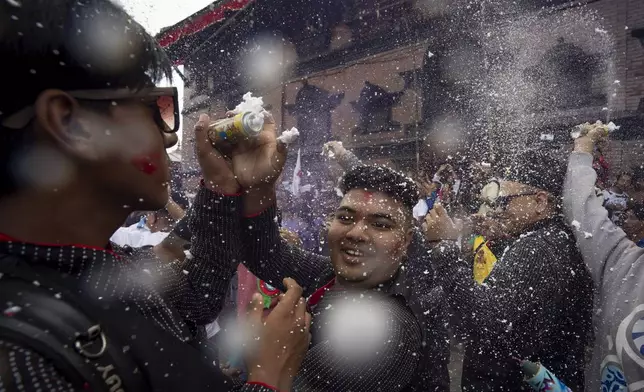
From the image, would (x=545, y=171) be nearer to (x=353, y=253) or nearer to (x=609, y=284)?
(x=609, y=284)

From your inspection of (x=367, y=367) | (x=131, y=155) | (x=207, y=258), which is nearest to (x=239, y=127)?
(x=207, y=258)

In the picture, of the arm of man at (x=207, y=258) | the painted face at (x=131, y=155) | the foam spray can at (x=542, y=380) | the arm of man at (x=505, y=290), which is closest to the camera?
the painted face at (x=131, y=155)

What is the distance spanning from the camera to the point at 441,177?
743 cm

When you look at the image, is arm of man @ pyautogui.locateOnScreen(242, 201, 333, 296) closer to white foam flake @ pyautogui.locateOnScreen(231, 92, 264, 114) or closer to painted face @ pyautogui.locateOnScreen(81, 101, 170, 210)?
white foam flake @ pyautogui.locateOnScreen(231, 92, 264, 114)

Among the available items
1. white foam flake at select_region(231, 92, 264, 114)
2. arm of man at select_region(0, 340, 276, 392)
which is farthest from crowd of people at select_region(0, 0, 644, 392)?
white foam flake at select_region(231, 92, 264, 114)

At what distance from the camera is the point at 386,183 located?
7.23 ft

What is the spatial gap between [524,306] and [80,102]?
2.18 meters

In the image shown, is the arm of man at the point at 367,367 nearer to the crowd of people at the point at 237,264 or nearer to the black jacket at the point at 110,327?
the crowd of people at the point at 237,264

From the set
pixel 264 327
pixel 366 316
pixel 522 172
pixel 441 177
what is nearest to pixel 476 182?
pixel 441 177

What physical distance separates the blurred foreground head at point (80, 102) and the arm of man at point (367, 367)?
834 millimetres

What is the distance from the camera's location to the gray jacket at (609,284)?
1.87 meters

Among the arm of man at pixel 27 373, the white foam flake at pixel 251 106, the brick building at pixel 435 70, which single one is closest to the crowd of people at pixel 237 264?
the arm of man at pixel 27 373

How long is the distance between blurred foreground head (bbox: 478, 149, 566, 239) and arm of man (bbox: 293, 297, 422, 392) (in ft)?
4.92

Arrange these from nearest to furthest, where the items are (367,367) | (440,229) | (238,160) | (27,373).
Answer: (27,373) < (367,367) < (238,160) < (440,229)
